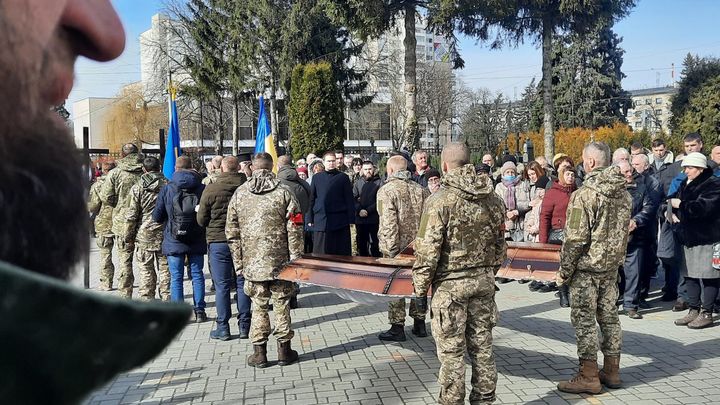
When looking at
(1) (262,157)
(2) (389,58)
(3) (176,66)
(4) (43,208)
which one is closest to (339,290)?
(1) (262,157)

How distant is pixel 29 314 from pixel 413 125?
2164 centimetres

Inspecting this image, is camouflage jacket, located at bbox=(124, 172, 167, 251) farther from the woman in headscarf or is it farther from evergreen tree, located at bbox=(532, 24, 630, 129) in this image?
evergreen tree, located at bbox=(532, 24, 630, 129)

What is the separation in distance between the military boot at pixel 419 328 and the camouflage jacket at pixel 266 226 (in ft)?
5.53

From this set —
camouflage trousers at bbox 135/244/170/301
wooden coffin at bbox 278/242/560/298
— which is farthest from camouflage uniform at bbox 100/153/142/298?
wooden coffin at bbox 278/242/560/298

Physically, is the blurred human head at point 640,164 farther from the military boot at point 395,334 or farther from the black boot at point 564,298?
the military boot at point 395,334

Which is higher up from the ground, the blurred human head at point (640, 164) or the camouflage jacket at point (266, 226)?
the blurred human head at point (640, 164)

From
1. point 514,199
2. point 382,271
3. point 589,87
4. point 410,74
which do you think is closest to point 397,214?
point 382,271

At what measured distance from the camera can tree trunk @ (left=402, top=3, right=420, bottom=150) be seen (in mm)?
21641

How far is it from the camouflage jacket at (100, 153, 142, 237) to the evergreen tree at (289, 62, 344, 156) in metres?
15.5

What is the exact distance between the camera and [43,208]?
2.08 feet

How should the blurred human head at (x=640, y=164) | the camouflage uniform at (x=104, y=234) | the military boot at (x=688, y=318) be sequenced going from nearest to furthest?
the military boot at (x=688, y=318)
the blurred human head at (x=640, y=164)
the camouflage uniform at (x=104, y=234)

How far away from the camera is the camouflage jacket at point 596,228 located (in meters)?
5.00

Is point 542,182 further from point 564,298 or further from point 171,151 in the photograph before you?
point 171,151

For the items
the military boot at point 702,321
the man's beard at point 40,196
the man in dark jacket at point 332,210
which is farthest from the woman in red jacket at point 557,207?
the man's beard at point 40,196
